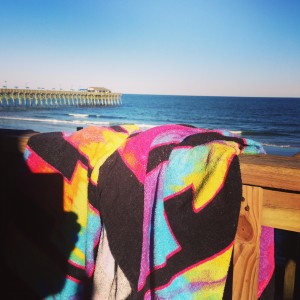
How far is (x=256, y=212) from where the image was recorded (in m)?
1.02

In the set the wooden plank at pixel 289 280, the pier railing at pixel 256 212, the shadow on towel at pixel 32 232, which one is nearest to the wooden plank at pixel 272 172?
the pier railing at pixel 256 212

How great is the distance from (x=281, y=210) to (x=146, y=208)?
51 cm

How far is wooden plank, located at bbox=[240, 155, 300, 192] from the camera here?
0.92 m

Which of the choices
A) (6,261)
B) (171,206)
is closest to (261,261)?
(171,206)

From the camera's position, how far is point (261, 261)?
1133 mm

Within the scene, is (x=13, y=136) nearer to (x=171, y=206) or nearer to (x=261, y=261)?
(x=171, y=206)

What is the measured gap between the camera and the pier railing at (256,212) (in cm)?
97

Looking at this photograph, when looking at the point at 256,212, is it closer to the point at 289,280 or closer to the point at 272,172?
the point at 272,172

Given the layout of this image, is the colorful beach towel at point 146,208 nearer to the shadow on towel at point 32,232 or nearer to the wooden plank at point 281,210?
the shadow on towel at point 32,232

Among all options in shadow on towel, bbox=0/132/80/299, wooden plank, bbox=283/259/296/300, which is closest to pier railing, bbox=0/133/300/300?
shadow on towel, bbox=0/132/80/299

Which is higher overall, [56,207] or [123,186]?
[123,186]

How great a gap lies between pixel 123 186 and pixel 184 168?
0.90ft

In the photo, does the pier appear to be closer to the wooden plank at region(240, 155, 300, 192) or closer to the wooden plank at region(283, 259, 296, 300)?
the wooden plank at region(283, 259, 296, 300)

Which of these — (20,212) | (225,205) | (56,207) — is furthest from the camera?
(20,212)
